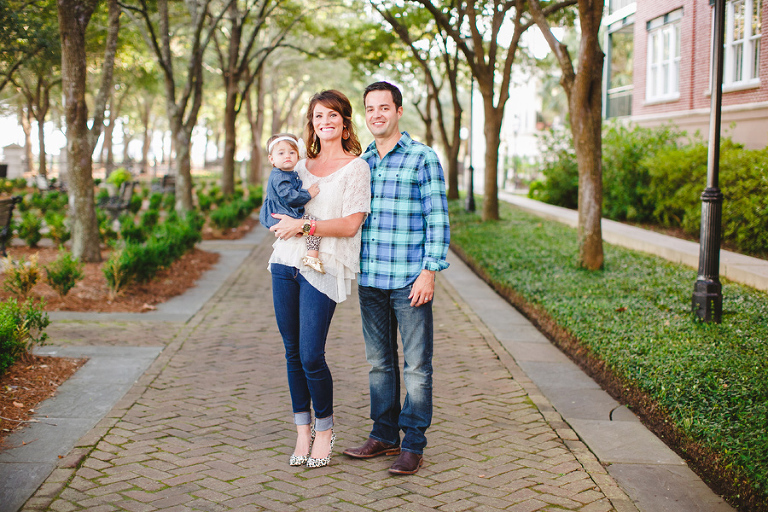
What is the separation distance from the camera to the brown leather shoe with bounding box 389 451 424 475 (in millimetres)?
3934

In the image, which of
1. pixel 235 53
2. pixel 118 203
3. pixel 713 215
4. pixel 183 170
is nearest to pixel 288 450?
pixel 713 215

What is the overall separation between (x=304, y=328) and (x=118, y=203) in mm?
13688

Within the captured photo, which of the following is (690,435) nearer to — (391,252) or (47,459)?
(391,252)

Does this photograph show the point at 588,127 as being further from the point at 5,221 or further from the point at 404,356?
the point at 5,221

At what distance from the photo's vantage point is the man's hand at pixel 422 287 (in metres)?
3.71

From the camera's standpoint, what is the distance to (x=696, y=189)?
1292cm

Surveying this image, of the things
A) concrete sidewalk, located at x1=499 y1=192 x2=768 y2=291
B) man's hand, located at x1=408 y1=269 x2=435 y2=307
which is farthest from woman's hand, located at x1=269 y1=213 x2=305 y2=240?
concrete sidewalk, located at x1=499 y1=192 x2=768 y2=291

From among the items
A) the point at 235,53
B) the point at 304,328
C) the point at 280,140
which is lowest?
the point at 304,328

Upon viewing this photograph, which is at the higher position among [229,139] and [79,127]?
[229,139]

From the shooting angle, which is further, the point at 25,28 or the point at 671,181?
the point at 25,28

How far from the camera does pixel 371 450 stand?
4.16 m

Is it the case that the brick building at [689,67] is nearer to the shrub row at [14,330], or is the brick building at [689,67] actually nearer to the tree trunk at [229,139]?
the tree trunk at [229,139]

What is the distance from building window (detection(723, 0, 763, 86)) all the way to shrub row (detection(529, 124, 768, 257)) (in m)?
1.80

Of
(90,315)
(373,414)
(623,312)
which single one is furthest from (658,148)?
(373,414)
